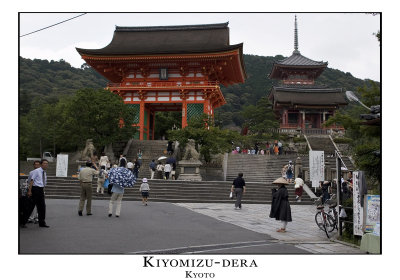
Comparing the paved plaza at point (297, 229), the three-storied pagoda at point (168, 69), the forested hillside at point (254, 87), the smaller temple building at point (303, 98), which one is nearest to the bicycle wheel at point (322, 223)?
the paved plaza at point (297, 229)

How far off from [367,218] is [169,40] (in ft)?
89.8

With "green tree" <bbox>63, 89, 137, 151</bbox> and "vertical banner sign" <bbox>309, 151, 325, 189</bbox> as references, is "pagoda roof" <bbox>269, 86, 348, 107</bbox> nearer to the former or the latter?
"green tree" <bbox>63, 89, 137, 151</bbox>

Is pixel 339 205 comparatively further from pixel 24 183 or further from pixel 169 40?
pixel 169 40

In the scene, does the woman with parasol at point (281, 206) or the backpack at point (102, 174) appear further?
the backpack at point (102, 174)

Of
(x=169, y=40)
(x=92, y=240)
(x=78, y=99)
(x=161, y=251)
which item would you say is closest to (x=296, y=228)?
(x=161, y=251)

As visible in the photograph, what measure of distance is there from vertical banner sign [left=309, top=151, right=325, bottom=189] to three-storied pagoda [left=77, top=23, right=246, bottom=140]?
12.6m

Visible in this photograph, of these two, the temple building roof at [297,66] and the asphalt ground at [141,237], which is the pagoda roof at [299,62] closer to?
the temple building roof at [297,66]

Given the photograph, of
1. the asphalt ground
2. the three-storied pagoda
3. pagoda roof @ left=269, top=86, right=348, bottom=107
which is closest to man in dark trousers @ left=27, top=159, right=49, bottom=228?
the asphalt ground

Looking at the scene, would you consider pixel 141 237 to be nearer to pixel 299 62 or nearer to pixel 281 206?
pixel 281 206

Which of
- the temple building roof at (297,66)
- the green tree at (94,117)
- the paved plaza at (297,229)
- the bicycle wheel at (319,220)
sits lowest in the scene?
the paved plaza at (297,229)

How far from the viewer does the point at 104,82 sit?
70062 millimetres

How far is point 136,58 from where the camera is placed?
92.3 feet

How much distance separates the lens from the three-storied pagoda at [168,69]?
27922 millimetres

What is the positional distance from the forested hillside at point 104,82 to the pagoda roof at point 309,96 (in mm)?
15614
